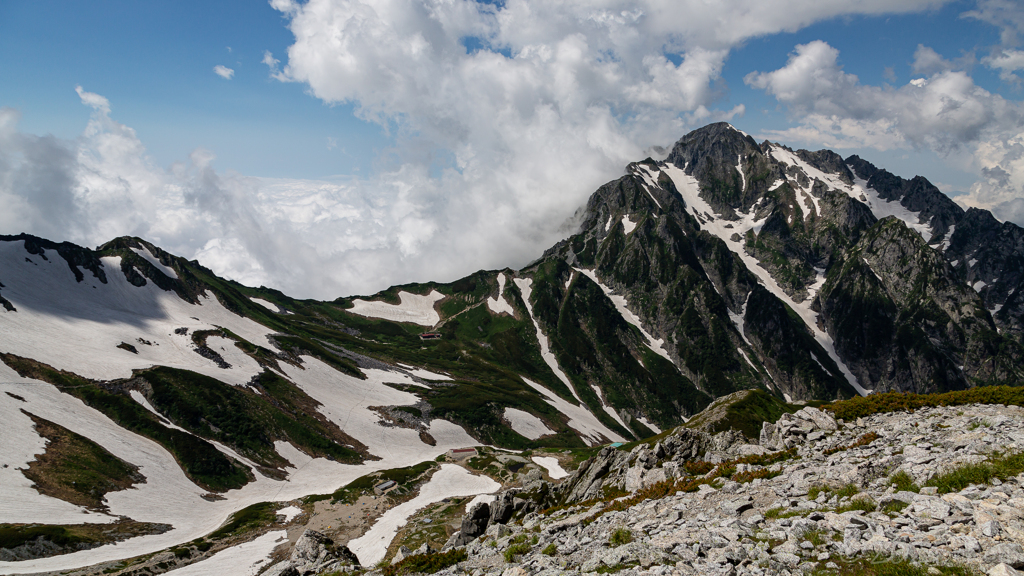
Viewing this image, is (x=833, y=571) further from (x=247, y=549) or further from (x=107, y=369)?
(x=107, y=369)

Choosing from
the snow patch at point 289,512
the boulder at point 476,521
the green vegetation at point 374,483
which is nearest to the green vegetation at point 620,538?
the boulder at point 476,521

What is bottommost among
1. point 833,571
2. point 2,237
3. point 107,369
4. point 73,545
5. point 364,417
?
point 833,571

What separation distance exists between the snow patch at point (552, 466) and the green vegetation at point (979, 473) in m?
110

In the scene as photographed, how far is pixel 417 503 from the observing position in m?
95.9

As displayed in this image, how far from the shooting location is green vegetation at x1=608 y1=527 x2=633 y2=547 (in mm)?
17844

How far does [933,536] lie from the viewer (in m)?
11.5

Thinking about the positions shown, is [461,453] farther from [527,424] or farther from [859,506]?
[859,506]

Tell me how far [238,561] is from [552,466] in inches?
3250

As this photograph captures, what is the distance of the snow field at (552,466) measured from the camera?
4783 inches

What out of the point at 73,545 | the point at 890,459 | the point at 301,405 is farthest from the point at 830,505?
the point at 301,405

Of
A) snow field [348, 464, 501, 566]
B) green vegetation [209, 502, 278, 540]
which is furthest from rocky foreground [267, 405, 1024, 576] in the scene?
green vegetation [209, 502, 278, 540]

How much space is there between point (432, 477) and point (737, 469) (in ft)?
328

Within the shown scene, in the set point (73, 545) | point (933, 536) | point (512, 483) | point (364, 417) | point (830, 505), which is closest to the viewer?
point (933, 536)

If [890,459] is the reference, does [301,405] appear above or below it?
above
